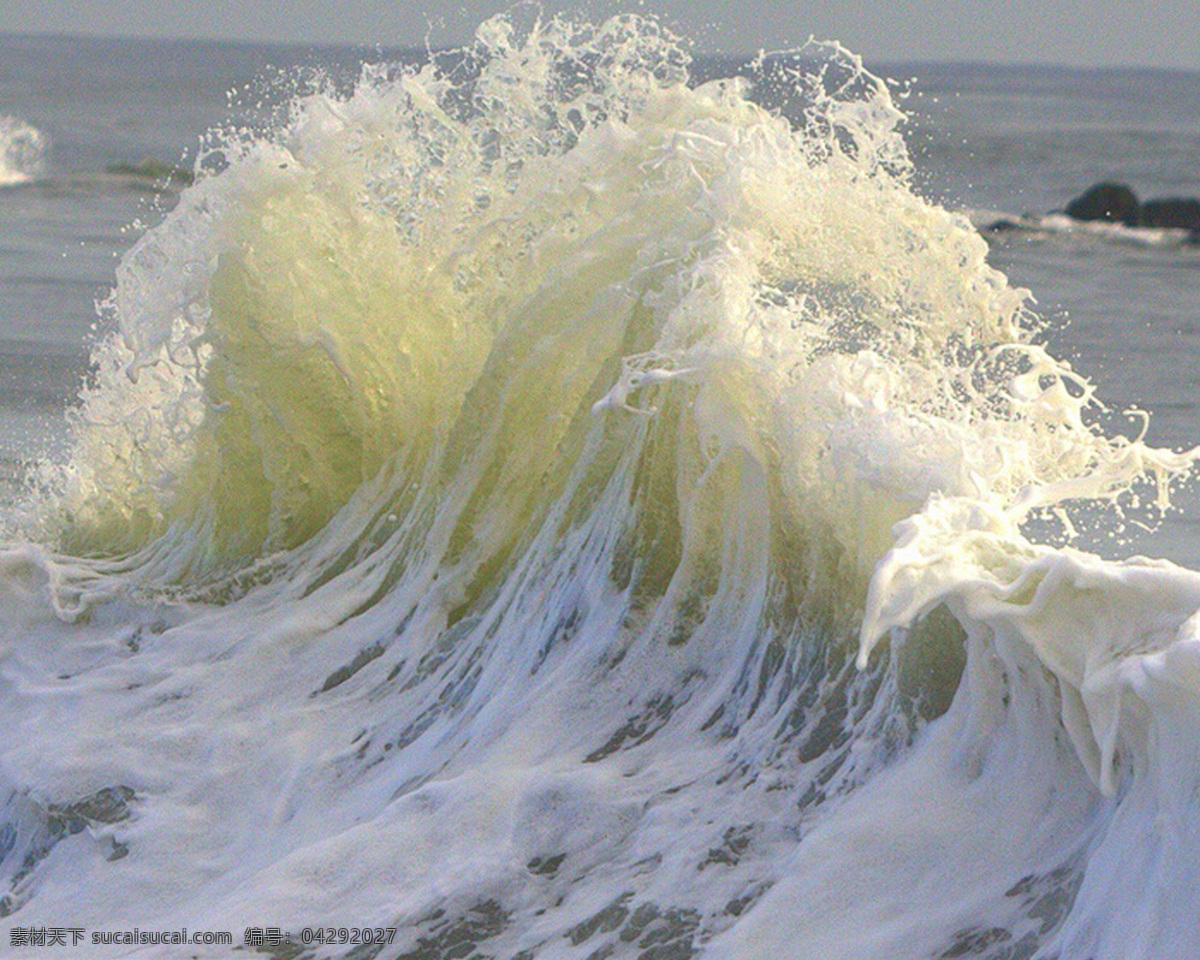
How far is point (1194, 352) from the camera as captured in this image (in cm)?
1472

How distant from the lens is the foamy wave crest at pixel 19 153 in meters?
32.5

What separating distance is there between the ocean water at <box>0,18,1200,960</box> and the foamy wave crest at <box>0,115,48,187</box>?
24455 mm

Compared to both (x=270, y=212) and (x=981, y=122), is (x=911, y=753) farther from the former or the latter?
(x=981, y=122)

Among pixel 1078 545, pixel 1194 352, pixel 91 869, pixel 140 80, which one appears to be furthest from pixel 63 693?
pixel 140 80

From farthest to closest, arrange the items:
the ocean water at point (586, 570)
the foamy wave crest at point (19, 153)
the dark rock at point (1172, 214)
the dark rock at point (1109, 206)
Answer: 1. the foamy wave crest at point (19, 153)
2. the dark rock at point (1109, 206)
3. the dark rock at point (1172, 214)
4. the ocean water at point (586, 570)

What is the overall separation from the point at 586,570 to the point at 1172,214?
78.9ft

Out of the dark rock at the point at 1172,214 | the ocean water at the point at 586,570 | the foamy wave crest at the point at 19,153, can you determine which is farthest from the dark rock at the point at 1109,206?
the ocean water at the point at 586,570

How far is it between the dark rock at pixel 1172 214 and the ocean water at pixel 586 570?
21.0m

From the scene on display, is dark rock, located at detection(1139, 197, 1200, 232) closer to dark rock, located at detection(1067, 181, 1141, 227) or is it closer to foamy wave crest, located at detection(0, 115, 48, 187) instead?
dark rock, located at detection(1067, 181, 1141, 227)

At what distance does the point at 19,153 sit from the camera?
36.2 metres

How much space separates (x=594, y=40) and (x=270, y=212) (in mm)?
1414

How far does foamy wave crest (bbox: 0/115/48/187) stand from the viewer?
107 feet

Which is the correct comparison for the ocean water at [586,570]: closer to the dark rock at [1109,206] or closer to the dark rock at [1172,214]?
the dark rock at [1172,214]

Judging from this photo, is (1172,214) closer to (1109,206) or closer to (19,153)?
(1109,206)
